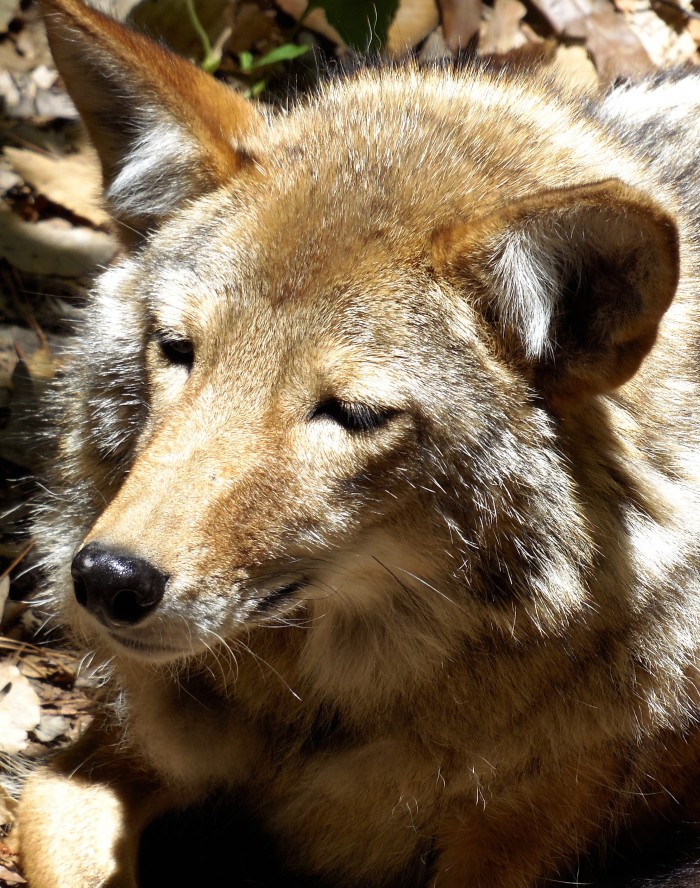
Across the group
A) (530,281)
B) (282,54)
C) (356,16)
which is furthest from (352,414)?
(282,54)

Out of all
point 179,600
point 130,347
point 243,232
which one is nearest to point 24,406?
point 130,347

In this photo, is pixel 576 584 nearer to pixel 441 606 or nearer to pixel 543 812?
pixel 441 606

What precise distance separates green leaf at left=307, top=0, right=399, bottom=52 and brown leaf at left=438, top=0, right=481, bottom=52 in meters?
1.21

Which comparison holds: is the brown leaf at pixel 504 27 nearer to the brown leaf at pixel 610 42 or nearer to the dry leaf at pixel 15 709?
the brown leaf at pixel 610 42

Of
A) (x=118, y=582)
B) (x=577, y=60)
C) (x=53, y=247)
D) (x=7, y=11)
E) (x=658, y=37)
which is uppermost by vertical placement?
(x=658, y=37)

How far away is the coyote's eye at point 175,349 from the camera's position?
304 centimetres

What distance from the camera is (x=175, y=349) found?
121 inches

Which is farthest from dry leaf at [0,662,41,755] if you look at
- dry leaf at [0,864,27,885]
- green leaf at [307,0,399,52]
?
green leaf at [307,0,399,52]

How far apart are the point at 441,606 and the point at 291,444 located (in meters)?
0.70

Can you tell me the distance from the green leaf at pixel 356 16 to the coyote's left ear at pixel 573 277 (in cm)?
321

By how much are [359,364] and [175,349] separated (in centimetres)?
56

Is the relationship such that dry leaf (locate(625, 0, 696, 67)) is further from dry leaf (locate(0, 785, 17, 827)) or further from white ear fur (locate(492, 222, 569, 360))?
dry leaf (locate(0, 785, 17, 827))

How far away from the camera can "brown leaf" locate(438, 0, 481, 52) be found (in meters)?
6.95

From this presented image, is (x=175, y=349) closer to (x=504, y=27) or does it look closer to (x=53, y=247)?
(x=53, y=247)
